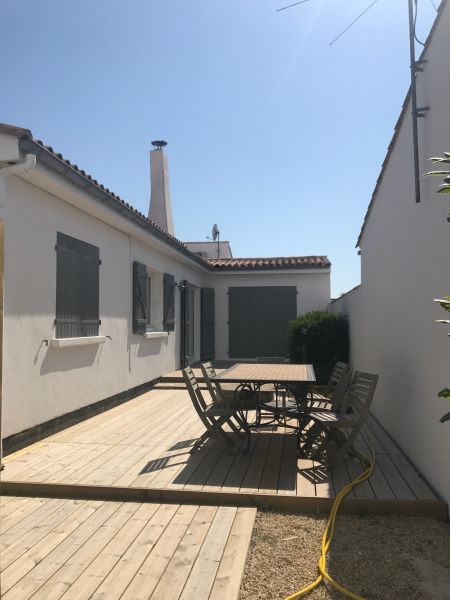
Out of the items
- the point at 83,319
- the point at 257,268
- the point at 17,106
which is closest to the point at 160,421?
the point at 83,319

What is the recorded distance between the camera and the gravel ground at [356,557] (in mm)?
2363

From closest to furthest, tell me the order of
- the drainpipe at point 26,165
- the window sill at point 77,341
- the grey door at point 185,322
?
the drainpipe at point 26,165 < the window sill at point 77,341 < the grey door at point 185,322

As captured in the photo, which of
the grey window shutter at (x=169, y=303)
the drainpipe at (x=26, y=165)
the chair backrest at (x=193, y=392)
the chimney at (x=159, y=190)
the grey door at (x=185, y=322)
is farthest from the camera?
the chimney at (x=159, y=190)

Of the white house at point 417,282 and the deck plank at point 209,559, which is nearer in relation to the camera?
the deck plank at point 209,559

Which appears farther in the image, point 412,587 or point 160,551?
point 160,551

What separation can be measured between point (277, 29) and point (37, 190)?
302 cm

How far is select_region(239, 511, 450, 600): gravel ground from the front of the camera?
2363 mm

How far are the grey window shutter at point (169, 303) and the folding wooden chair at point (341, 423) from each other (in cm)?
515

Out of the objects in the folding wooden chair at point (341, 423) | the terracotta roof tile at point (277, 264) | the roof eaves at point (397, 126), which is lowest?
the folding wooden chair at point (341, 423)

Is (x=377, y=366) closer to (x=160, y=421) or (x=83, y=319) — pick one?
(x=160, y=421)

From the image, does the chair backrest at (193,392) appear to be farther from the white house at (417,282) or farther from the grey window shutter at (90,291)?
the grey window shutter at (90,291)

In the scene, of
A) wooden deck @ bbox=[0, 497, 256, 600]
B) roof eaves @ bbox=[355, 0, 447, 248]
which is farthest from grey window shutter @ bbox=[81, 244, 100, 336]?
roof eaves @ bbox=[355, 0, 447, 248]

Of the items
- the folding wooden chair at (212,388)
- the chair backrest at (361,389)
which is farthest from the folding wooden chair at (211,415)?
the chair backrest at (361,389)

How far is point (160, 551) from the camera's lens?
270 centimetres
